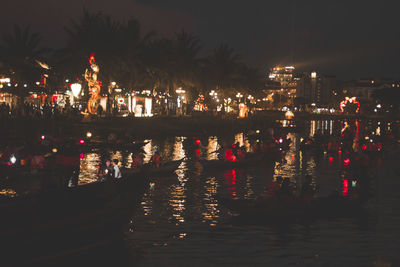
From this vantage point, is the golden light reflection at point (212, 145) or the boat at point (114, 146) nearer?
the boat at point (114, 146)

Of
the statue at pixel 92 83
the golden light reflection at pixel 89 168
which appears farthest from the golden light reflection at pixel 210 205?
the statue at pixel 92 83

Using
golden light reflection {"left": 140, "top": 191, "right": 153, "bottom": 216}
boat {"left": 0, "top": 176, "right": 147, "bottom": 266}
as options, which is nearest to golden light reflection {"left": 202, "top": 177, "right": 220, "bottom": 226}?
golden light reflection {"left": 140, "top": 191, "right": 153, "bottom": 216}

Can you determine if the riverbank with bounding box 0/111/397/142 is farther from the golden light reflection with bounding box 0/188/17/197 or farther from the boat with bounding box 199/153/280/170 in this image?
the golden light reflection with bounding box 0/188/17/197

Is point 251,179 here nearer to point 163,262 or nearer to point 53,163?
point 53,163

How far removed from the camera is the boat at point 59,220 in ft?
39.2

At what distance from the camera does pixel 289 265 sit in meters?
13.9

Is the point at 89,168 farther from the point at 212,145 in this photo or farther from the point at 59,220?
the point at 212,145

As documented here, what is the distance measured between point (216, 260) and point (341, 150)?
102ft

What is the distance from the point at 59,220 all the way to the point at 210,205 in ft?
29.2

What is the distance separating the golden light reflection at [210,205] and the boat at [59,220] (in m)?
4.12

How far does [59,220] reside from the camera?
496 inches

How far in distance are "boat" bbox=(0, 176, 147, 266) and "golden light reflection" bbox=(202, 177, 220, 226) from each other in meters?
4.12

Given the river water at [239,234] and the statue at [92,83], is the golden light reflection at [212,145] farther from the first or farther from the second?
the river water at [239,234]

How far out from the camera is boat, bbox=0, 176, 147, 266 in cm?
1194
